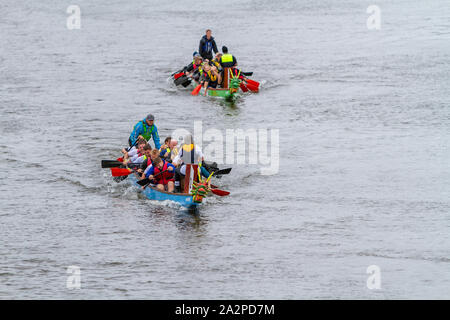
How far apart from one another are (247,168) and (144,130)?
4708 mm

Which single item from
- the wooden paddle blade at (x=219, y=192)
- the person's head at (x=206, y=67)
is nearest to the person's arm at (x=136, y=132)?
the wooden paddle blade at (x=219, y=192)

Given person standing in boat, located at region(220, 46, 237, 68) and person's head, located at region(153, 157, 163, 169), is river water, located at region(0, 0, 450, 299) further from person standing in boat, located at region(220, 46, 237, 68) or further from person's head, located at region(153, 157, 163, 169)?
person standing in boat, located at region(220, 46, 237, 68)

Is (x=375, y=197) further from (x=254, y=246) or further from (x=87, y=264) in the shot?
(x=87, y=264)

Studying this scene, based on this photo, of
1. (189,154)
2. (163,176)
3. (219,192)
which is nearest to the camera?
(189,154)

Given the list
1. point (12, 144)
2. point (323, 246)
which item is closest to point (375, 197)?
point (323, 246)

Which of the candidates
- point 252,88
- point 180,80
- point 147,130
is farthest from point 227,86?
point 147,130

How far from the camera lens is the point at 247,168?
32.7m

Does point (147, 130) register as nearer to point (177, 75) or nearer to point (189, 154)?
point (189, 154)

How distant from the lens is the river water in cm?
2338

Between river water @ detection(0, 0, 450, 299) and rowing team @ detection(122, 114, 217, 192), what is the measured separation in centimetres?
99

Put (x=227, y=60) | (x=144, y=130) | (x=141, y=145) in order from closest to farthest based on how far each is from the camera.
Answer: (x=141, y=145)
(x=144, y=130)
(x=227, y=60)

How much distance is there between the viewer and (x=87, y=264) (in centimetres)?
2408

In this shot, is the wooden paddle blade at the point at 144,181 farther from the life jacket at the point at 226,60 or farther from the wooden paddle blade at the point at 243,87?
the wooden paddle blade at the point at 243,87

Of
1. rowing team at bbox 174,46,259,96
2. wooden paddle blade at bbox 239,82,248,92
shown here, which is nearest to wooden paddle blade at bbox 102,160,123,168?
rowing team at bbox 174,46,259,96
